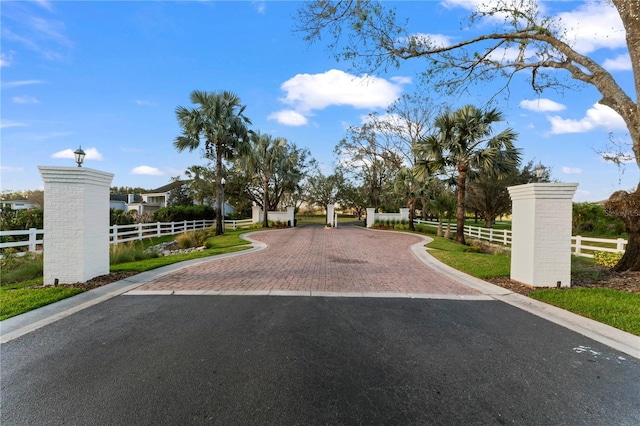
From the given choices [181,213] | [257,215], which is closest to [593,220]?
[257,215]

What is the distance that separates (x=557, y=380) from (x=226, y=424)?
2.98 m

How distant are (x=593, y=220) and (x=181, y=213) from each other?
3450cm

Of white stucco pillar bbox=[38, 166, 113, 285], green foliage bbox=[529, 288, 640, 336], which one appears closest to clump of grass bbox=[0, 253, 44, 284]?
white stucco pillar bbox=[38, 166, 113, 285]

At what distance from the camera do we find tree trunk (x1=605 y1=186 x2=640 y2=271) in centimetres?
717

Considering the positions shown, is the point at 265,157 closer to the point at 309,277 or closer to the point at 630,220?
the point at 309,277

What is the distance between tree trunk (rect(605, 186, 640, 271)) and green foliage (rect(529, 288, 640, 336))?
2684 millimetres

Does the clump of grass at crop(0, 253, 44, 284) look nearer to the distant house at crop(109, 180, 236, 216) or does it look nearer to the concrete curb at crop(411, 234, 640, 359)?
the concrete curb at crop(411, 234, 640, 359)

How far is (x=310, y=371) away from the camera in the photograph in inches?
111

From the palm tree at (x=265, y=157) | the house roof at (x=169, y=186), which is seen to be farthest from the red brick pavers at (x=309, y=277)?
the house roof at (x=169, y=186)

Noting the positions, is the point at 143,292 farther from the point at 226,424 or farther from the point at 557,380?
the point at 557,380

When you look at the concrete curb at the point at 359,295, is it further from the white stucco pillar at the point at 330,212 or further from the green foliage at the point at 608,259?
the white stucco pillar at the point at 330,212

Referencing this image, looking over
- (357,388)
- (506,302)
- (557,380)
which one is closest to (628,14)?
(506,302)

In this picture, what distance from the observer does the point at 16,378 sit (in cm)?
271

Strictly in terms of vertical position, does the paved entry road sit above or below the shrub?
above
